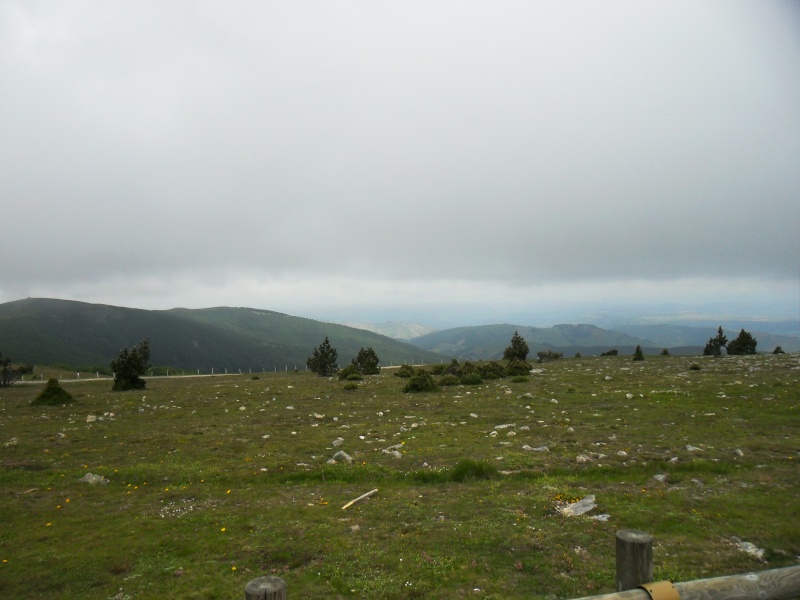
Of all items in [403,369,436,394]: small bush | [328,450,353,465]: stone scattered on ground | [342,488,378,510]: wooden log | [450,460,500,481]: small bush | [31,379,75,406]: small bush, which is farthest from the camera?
[403,369,436,394]: small bush

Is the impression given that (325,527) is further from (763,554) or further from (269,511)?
(763,554)

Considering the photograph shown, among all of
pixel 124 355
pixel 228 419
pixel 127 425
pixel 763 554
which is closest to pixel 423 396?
pixel 228 419

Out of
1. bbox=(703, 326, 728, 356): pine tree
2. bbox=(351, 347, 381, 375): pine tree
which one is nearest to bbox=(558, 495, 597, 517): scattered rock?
bbox=(351, 347, 381, 375): pine tree

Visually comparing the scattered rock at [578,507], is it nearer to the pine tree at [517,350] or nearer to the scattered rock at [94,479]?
the scattered rock at [94,479]

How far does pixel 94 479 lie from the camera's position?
12.7 meters

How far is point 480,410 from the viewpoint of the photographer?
2244 cm

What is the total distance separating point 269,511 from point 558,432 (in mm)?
11400

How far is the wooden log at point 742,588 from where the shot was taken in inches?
166

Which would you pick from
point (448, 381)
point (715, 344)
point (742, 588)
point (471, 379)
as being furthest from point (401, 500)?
point (715, 344)

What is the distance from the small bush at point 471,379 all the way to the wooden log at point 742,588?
3144 cm

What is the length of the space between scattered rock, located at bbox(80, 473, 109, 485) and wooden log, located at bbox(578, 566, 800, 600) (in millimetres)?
14273

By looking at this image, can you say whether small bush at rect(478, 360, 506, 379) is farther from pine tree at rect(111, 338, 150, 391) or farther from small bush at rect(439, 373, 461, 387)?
pine tree at rect(111, 338, 150, 391)

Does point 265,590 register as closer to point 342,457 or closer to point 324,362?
point 342,457

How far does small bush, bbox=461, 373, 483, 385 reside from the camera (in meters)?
35.6
